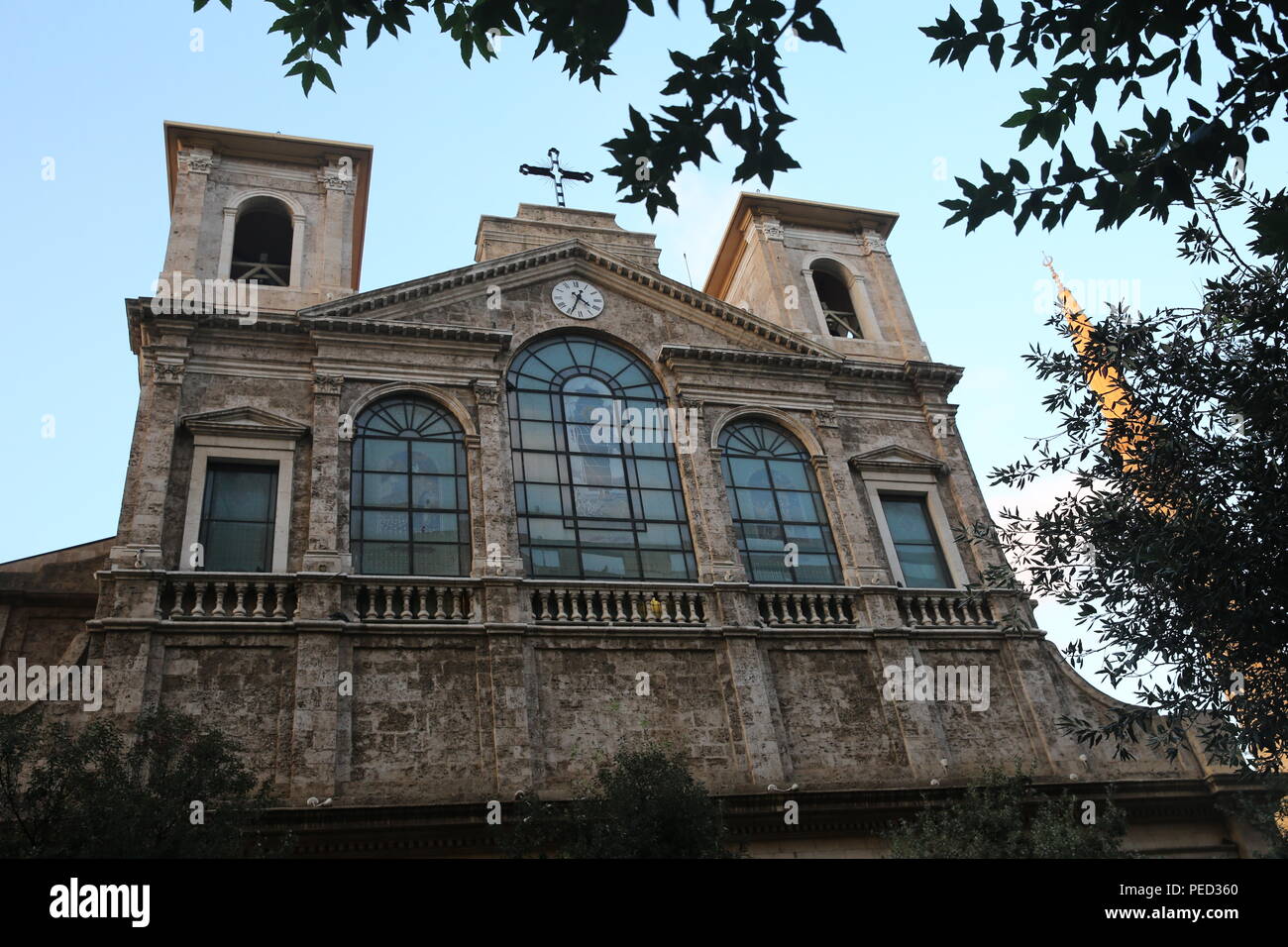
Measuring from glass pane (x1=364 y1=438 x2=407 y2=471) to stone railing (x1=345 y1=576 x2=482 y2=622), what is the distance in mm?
2375

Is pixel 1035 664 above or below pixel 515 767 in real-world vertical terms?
above

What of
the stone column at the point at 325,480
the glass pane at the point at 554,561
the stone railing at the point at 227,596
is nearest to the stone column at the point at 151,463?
the stone railing at the point at 227,596

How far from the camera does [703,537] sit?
18.8 meters

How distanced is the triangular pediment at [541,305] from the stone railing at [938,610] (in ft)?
17.9

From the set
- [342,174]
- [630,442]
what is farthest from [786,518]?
[342,174]

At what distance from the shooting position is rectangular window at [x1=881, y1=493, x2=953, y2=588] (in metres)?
20.2

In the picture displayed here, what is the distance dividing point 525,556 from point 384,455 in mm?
3057

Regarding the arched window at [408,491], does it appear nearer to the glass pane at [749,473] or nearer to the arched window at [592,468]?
the arched window at [592,468]

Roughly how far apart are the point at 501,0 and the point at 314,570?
34.6 ft

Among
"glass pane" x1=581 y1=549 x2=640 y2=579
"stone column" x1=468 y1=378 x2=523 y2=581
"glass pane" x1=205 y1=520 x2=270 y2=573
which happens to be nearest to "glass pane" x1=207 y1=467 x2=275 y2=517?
"glass pane" x1=205 y1=520 x2=270 y2=573

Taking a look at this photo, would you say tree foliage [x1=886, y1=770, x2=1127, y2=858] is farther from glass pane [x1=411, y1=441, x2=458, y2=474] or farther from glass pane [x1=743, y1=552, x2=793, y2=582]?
glass pane [x1=411, y1=441, x2=458, y2=474]

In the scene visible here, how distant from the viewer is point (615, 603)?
57.5 feet
